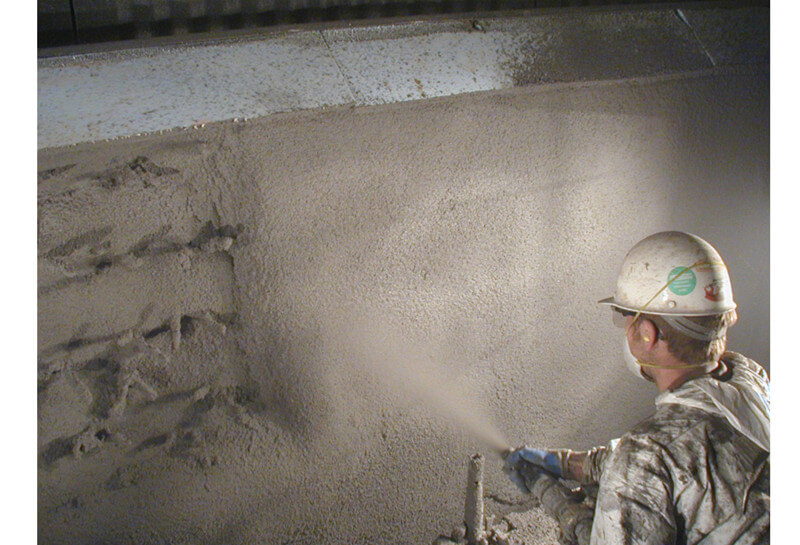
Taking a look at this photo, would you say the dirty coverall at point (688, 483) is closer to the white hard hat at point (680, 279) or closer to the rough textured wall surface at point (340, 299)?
the white hard hat at point (680, 279)

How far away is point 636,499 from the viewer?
1.82m

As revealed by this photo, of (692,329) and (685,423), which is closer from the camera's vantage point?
(685,423)

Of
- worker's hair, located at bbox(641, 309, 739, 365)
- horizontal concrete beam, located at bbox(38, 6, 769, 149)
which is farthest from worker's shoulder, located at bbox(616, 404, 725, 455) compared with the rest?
horizontal concrete beam, located at bbox(38, 6, 769, 149)

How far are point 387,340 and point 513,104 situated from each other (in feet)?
3.99

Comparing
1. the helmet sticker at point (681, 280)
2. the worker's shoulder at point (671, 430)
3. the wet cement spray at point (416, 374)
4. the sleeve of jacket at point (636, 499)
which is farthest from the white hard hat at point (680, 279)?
the wet cement spray at point (416, 374)

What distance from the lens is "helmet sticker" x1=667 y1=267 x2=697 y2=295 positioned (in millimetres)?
2047

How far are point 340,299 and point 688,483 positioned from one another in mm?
1500

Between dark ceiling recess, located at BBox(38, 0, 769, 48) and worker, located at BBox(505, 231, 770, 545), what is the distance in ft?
5.77

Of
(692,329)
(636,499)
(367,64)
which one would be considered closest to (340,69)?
(367,64)

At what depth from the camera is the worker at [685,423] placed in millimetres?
1812

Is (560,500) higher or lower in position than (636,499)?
lower

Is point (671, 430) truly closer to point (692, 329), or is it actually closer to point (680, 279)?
point (692, 329)

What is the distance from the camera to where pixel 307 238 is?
268cm

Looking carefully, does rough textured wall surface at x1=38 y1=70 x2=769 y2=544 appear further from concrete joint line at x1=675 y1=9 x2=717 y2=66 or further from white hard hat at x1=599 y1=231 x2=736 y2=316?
white hard hat at x1=599 y1=231 x2=736 y2=316
